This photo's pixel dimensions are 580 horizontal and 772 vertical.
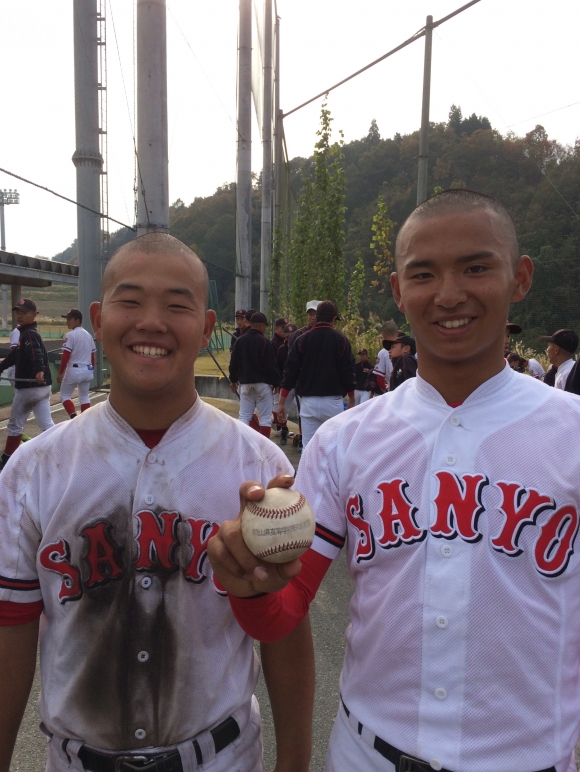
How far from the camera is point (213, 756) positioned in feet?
4.88

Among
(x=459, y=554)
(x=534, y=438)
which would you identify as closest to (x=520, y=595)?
(x=459, y=554)

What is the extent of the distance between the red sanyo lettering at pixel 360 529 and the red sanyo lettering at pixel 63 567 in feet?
2.33

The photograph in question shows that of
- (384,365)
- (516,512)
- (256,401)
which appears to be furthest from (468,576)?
(384,365)

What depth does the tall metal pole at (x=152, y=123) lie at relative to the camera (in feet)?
15.7

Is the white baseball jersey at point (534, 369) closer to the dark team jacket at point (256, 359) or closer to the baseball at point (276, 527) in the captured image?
the dark team jacket at point (256, 359)

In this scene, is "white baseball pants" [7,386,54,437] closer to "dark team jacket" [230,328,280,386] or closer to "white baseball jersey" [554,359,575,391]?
"dark team jacket" [230,328,280,386]

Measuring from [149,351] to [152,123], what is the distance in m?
3.97

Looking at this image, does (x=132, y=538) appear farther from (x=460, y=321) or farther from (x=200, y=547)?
(x=460, y=321)

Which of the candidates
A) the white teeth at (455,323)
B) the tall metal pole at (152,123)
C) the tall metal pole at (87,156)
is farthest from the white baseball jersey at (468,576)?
the tall metal pole at (87,156)

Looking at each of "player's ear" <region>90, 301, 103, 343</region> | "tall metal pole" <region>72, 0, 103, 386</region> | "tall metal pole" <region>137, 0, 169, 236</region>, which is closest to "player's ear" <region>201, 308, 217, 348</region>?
"player's ear" <region>90, 301, 103, 343</region>

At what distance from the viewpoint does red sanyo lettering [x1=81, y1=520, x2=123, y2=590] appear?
1508mm

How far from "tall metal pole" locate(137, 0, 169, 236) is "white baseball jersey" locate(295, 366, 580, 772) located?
12.6ft

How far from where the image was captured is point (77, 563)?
1.51 m

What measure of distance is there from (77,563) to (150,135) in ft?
13.9
